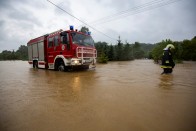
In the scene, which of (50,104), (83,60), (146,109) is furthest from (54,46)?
(146,109)

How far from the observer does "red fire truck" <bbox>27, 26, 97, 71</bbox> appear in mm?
8562

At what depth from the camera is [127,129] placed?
1.99 meters

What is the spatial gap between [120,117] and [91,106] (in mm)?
773

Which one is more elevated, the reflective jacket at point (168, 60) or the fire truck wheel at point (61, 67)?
the reflective jacket at point (168, 60)

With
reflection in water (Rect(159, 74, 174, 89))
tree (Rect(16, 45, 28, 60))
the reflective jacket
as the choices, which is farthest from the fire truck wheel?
tree (Rect(16, 45, 28, 60))

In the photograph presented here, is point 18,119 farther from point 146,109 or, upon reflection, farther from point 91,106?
point 146,109

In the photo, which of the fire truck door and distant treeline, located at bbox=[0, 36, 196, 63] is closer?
the fire truck door

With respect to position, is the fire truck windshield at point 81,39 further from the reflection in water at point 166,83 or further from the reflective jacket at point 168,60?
the reflection in water at point 166,83

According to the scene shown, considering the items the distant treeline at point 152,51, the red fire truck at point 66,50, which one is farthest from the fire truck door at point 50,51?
the distant treeline at point 152,51

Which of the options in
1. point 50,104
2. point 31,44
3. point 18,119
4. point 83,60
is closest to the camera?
point 18,119

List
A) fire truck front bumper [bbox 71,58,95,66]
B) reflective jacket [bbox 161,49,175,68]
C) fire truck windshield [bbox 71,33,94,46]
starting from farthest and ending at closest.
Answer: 1. fire truck windshield [bbox 71,33,94,46]
2. fire truck front bumper [bbox 71,58,95,66]
3. reflective jacket [bbox 161,49,175,68]

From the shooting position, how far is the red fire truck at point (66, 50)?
856 centimetres

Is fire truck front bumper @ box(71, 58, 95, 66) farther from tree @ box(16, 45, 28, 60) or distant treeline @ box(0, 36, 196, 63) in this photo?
tree @ box(16, 45, 28, 60)

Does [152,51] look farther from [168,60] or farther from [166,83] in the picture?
[166,83]
